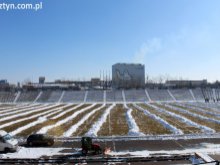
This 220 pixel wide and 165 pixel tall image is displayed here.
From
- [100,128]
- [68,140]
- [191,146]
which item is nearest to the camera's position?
[191,146]

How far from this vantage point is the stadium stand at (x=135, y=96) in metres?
105

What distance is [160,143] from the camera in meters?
30.6

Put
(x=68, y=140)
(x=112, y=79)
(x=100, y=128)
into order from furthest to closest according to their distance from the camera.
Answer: (x=112, y=79), (x=100, y=128), (x=68, y=140)

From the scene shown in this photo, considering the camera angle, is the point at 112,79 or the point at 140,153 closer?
the point at 140,153

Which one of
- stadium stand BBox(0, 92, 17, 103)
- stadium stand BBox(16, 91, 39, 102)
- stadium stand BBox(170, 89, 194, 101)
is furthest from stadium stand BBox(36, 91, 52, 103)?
stadium stand BBox(170, 89, 194, 101)

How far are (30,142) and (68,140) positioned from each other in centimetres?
396

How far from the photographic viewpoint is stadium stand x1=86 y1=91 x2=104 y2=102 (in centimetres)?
10570

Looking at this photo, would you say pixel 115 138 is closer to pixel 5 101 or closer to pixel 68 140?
pixel 68 140

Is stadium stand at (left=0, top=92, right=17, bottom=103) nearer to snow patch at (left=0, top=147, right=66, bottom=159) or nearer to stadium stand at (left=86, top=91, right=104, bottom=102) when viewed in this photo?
stadium stand at (left=86, top=91, right=104, bottom=102)

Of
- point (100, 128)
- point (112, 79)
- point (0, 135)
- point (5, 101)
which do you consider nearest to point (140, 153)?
point (0, 135)

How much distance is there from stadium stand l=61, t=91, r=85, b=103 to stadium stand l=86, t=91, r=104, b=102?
6.93 ft

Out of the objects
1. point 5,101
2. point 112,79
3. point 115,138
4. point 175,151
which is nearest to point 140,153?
point 175,151

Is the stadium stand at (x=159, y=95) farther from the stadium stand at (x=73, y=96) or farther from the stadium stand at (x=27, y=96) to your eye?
the stadium stand at (x=27, y=96)

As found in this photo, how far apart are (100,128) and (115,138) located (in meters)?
7.01
